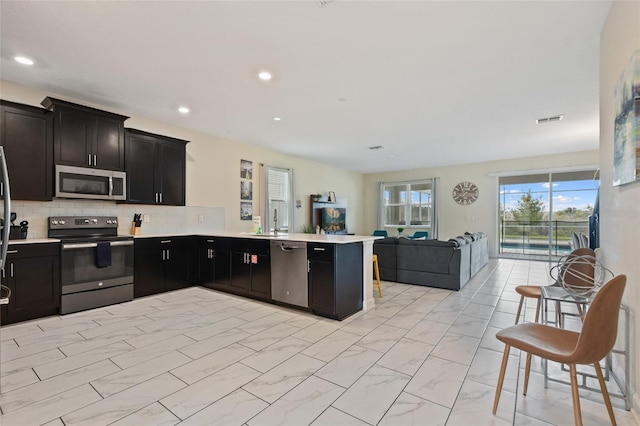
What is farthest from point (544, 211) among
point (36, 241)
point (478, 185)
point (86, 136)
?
point (36, 241)

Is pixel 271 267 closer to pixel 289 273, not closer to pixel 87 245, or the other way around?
pixel 289 273

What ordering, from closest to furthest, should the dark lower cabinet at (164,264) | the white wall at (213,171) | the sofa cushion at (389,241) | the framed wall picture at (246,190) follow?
the white wall at (213,171), the dark lower cabinet at (164,264), the sofa cushion at (389,241), the framed wall picture at (246,190)

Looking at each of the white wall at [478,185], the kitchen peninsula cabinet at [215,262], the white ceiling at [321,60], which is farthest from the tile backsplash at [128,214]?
the white wall at [478,185]

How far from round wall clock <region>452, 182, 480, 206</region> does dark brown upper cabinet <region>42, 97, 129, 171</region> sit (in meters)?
8.54

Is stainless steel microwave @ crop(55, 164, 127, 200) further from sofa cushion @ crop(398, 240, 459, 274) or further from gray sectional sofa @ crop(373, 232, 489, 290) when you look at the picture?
sofa cushion @ crop(398, 240, 459, 274)

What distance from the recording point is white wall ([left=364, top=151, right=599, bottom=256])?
7.77m

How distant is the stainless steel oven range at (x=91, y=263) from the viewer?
366 centimetres

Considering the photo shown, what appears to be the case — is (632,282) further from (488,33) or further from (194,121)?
(194,121)

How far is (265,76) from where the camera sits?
11.3 feet

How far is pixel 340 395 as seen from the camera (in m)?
1.99

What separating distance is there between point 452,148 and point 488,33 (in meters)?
A: 4.61

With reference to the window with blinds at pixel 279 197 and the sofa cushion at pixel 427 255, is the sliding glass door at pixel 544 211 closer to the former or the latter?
the sofa cushion at pixel 427 255

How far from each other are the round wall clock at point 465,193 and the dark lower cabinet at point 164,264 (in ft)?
24.9

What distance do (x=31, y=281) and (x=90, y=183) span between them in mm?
1331
